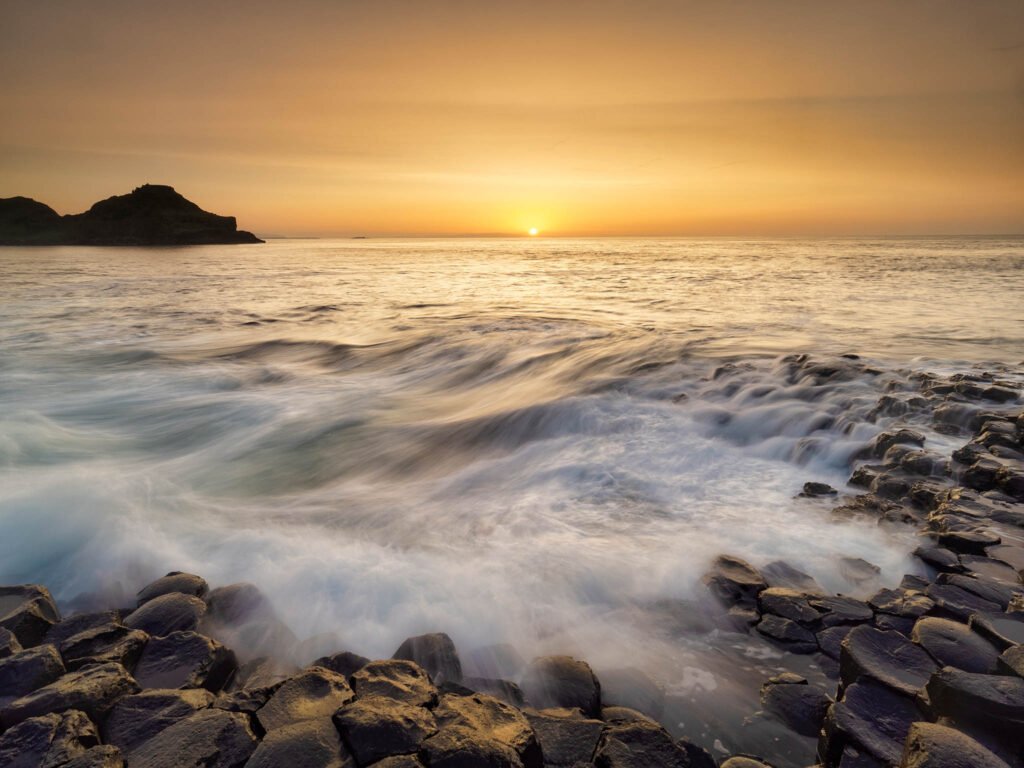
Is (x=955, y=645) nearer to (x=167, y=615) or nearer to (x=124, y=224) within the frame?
(x=167, y=615)

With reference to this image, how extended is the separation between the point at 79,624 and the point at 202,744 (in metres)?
1.66

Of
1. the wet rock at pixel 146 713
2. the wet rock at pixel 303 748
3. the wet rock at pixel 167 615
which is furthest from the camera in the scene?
the wet rock at pixel 167 615

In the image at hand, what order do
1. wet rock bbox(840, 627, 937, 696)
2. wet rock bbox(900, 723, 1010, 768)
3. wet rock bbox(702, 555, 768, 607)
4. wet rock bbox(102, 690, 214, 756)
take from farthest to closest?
wet rock bbox(702, 555, 768, 607) < wet rock bbox(840, 627, 937, 696) < wet rock bbox(102, 690, 214, 756) < wet rock bbox(900, 723, 1010, 768)

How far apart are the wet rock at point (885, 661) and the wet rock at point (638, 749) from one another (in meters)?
0.94

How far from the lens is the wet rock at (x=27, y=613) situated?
3.07m

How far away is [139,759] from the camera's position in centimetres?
219

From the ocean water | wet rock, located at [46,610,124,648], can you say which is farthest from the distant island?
wet rock, located at [46,610,124,648]

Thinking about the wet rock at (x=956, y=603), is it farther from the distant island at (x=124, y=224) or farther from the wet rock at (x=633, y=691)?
the distant island at (x=124, y=224)

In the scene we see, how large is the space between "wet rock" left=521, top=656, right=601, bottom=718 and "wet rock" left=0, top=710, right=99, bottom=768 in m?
1.95

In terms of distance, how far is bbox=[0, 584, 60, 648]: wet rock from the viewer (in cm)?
307

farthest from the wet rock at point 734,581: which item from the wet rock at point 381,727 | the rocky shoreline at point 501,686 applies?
the wet rock at point 381,727

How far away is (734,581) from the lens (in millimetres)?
3631

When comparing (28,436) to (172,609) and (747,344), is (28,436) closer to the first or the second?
(172,609)

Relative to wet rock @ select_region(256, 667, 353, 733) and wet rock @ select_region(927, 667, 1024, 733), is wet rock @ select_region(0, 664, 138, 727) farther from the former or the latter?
wet rock @ select_region(927, 667, 1024, 733)
